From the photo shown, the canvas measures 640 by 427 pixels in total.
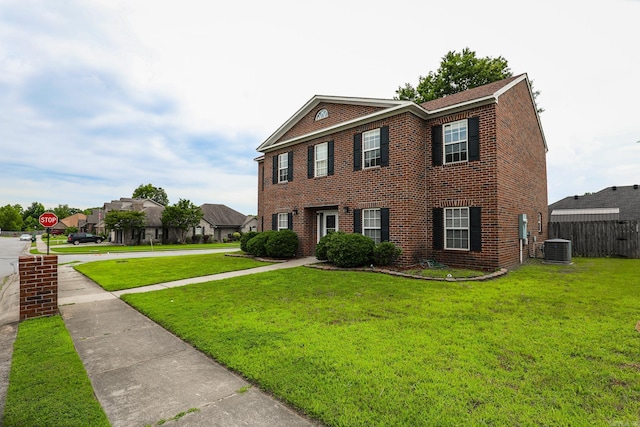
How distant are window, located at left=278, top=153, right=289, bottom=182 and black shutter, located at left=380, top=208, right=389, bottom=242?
6548 millimetres

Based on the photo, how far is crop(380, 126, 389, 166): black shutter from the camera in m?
11.5

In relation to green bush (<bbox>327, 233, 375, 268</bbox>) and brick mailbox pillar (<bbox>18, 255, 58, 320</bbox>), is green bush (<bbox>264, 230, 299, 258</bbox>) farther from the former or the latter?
brick mailbox pillar (<bbox>18, 255, 58, 320</bbox>)

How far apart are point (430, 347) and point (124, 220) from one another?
39330 mm

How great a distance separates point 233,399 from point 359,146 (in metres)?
11.1

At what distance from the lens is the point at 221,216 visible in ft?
149

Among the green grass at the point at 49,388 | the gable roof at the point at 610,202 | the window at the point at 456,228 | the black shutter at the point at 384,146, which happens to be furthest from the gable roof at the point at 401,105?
the gable roof at the point at 610,202

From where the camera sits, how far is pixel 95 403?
2.71 metres

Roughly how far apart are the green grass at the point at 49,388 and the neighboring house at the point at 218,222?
4016 centimetres

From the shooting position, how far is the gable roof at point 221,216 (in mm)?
43822

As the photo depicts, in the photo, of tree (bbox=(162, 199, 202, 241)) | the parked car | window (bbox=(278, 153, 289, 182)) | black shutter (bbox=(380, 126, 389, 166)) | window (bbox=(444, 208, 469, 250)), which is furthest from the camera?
the parked car

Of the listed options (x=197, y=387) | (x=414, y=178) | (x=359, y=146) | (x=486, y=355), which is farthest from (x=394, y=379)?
(x=359, y=146)

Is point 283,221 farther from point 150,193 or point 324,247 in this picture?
point 150,193

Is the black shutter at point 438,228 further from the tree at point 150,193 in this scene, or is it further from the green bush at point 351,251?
the tree at point 150,193

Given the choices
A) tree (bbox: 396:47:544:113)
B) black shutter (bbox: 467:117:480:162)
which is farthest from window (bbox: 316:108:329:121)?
tree (bbox: 396:47:544:113)
